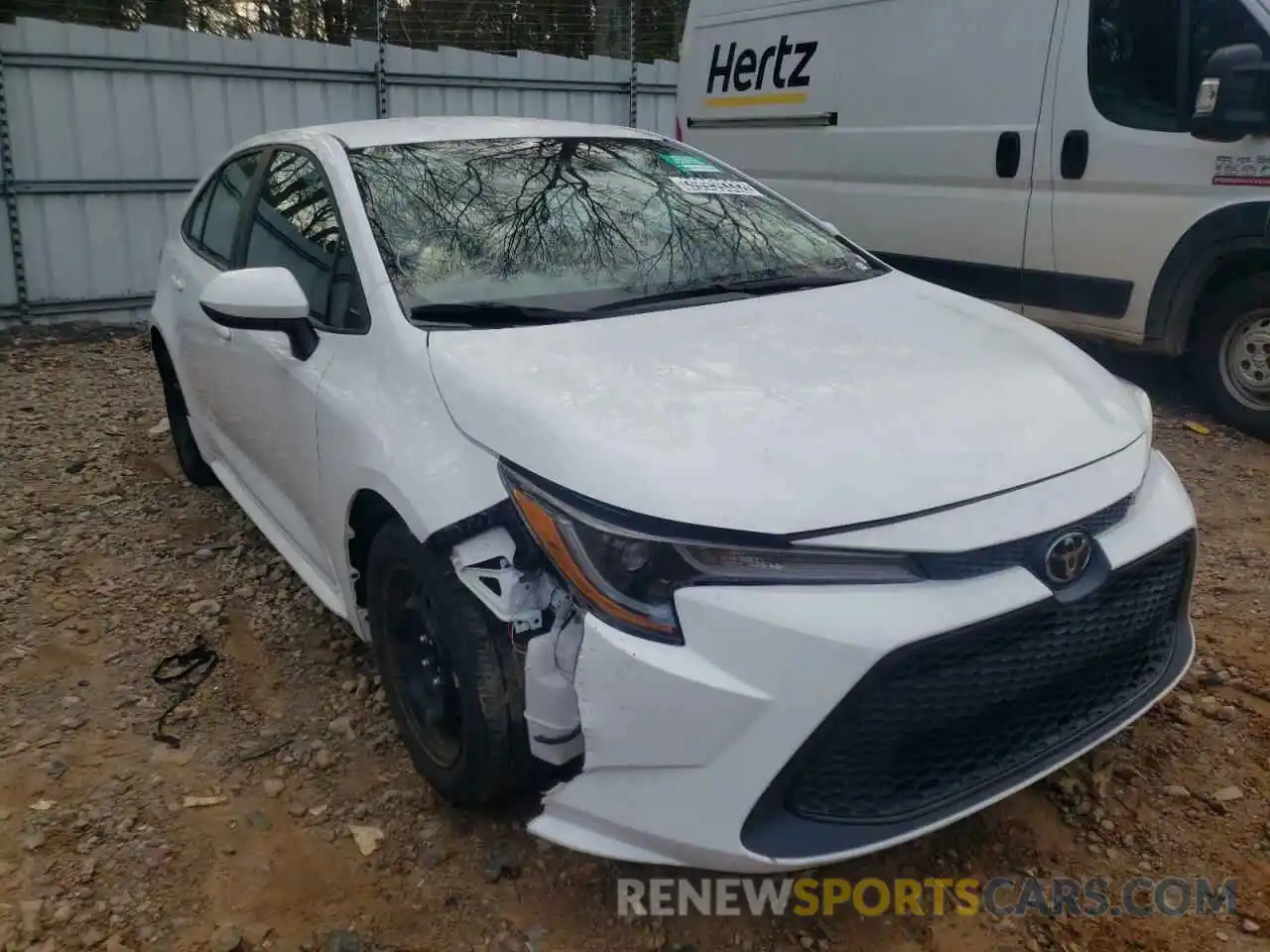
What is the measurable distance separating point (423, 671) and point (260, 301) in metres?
1.02

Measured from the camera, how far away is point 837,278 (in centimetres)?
318

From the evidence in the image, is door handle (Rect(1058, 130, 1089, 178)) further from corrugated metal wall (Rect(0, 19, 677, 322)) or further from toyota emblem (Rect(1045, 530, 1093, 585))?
corrugated metal wall (Rect(0, 19, 677, 322))

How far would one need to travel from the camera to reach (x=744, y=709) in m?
1.92

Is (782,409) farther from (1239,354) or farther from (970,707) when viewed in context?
(1239,354)

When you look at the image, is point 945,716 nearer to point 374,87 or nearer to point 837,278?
point 837,278

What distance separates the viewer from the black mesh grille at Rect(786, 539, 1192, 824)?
6.48 feet

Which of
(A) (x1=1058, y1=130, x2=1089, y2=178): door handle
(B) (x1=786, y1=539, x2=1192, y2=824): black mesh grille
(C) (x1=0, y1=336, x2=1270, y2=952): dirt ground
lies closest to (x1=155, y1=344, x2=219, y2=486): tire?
Answer: (C) (x1=0, y1=336, x2=1270, y2=952): dirt ground

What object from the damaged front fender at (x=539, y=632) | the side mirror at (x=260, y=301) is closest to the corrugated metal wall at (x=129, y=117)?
the side mirror at (x=260, y=301)

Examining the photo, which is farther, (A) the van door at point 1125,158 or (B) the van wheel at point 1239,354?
(B) the van wheel at point 1239,354

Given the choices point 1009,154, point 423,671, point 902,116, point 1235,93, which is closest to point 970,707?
point 423,671

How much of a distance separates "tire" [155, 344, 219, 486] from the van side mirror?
4433mm

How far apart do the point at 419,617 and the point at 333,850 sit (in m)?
0.55

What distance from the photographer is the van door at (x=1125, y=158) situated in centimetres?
485

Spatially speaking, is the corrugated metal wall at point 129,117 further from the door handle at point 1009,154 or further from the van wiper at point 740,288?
the van wiper at point 740,288
